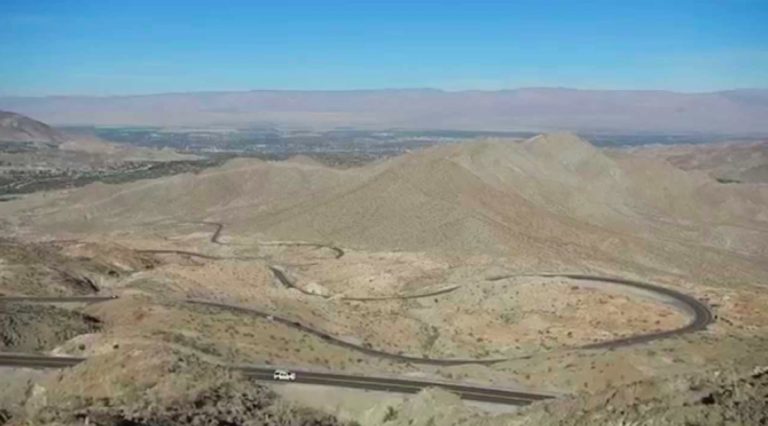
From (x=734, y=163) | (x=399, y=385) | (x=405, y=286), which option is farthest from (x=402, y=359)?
(x=734, y=163)

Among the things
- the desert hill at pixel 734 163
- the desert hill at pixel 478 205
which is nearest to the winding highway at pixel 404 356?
the desert hill at pixel 478 205

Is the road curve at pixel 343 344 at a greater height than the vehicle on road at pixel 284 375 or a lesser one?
lesser

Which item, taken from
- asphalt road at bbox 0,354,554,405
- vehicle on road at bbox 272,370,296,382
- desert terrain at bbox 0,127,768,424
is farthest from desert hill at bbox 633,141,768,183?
vehicle on road at bbox 272,370,296,382

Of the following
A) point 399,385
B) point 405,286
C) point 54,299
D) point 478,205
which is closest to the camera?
point 399,385

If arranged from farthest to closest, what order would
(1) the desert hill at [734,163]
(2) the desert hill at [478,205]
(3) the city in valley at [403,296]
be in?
1. (1) the desert hill at [734,163]
2. (2) the desert hill at [478,205]
3. (3) the city in valley at [403,296]

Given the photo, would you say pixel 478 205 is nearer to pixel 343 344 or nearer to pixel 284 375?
pixel 343 344

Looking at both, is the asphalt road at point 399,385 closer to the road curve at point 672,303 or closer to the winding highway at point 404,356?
the winding highway at point 404,356
